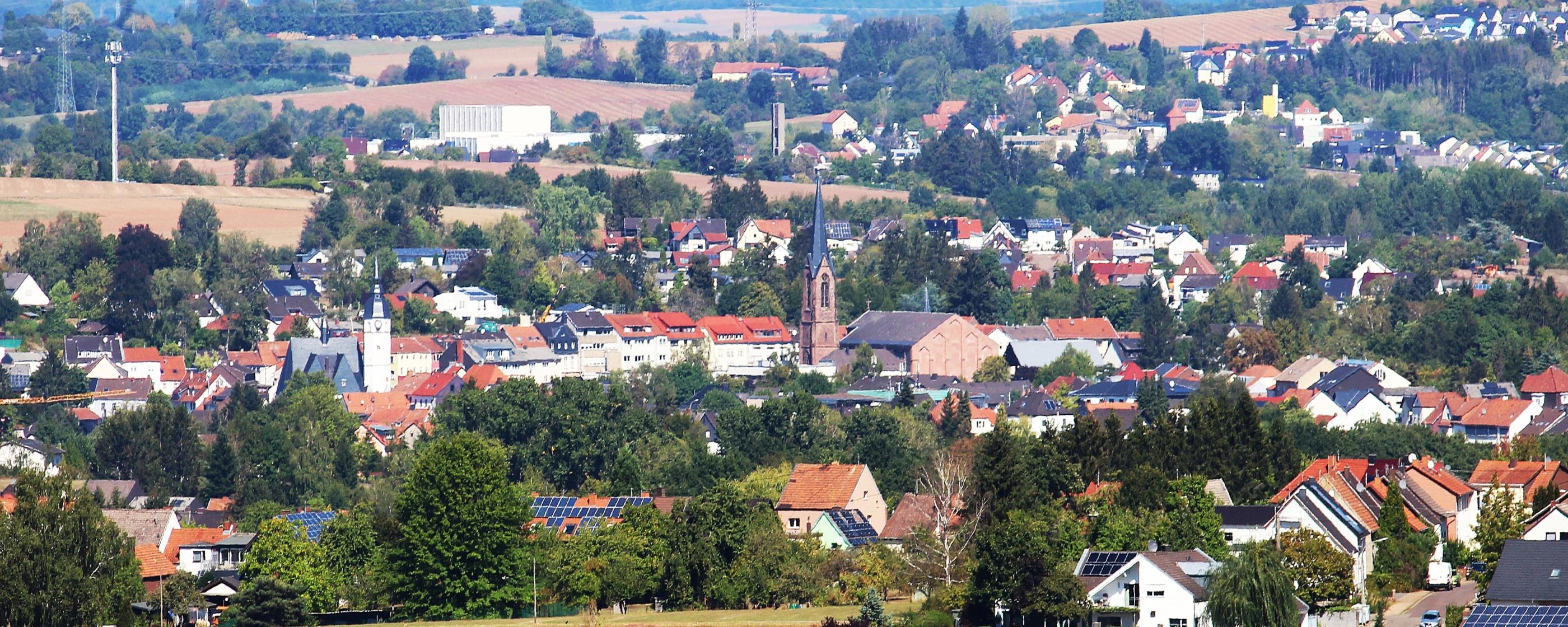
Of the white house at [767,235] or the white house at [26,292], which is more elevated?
the white house at [26,292]

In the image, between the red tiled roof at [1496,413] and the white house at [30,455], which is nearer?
the white house at [30,455]

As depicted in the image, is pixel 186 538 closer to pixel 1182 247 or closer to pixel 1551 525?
pixel 1551 525

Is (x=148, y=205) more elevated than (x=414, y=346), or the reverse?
(x=148, y=205)

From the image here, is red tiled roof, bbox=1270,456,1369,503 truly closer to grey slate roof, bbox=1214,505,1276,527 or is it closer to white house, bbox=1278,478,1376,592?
grey slate roof, bbox=1214,505,1276,527

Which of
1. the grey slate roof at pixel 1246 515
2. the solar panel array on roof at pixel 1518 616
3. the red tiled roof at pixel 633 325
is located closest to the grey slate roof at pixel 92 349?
the red tiled roof at pixel 633 325

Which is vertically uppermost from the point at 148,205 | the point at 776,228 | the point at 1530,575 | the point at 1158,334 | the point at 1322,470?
the point at 1530,575

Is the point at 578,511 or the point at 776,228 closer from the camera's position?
the point at 578,511

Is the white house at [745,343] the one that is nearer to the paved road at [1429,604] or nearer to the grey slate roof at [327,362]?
the grey slate roof at [327,362]

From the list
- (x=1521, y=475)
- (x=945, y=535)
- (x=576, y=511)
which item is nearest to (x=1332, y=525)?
(x=945, y=535)
